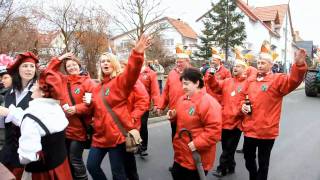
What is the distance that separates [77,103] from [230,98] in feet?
7.94

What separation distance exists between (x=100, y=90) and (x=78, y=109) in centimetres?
38

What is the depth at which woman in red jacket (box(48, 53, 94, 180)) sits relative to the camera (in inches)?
172

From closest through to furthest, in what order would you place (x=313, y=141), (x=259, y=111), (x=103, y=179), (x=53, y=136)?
→ (x=53, y=136), (x=103, y=179), (x=259, y=111), (x=313, y=141)

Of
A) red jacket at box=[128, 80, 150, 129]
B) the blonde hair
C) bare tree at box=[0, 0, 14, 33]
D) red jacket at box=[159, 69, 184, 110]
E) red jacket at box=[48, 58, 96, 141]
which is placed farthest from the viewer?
bare tree at box=[0, 0, 14, 33]

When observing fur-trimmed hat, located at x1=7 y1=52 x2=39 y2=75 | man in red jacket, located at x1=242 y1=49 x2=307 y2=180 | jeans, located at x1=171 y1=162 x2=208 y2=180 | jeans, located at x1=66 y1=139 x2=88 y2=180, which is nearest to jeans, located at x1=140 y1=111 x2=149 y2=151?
jeans, located at x1=66 y1=139 x2=88 y2=180

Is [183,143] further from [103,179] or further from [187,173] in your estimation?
[103,179]

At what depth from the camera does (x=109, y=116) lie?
160 inches

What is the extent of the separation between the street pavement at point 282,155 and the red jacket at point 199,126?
2.12 meters

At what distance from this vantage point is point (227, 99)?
588 cm

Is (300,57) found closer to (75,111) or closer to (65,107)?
(75,111)

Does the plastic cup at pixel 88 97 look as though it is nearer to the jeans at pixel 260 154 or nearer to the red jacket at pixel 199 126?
the red jacket at pixel 199 126

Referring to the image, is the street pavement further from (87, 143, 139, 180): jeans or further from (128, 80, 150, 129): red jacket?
(87, 143, 139, 180): jeans

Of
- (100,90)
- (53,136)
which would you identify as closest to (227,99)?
(100,90)

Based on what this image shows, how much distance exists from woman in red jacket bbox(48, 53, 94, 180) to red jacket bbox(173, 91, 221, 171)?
4.03ft
